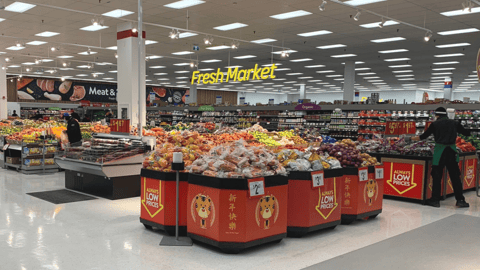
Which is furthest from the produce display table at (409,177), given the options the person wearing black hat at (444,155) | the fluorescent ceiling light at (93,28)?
the fluorescent ceiling light at (93,28)

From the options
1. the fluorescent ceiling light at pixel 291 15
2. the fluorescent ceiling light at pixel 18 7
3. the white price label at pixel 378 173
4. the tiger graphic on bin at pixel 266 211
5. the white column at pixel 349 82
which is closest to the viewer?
the tiger graphic on bin at pixel 266 211

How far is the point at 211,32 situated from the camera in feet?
41.8

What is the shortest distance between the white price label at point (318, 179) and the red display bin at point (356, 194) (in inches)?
22.4

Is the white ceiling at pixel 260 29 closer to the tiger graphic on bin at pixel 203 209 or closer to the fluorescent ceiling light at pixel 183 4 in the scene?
the fluorescent ceiling light at pixel 183 4

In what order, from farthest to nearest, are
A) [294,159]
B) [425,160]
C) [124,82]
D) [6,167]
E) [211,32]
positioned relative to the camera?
[211,32] < [124,82] < [6,167] < [425,160] < [294,159]

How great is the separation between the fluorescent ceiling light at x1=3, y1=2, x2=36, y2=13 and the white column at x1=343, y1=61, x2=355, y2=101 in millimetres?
12911

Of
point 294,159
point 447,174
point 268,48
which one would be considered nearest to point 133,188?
point 294,159

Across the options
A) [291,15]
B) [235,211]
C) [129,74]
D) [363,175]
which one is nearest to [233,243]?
[235,211]

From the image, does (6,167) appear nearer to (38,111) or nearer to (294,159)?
(294,159)

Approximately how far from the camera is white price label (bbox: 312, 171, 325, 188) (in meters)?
4.52

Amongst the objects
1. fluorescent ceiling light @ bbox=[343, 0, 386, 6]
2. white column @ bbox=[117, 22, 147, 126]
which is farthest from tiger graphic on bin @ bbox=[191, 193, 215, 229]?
white column @ bbox=[117, 22, 147, 126]

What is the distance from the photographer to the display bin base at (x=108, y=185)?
21.9 ft

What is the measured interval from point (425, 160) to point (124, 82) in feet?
27.5

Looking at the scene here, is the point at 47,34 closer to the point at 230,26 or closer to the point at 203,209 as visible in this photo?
the point at 230,26
